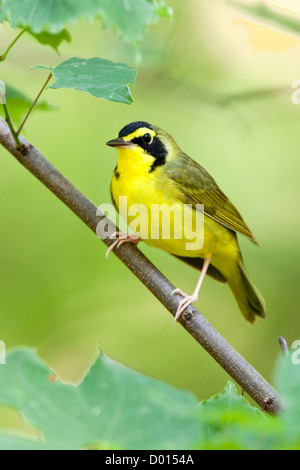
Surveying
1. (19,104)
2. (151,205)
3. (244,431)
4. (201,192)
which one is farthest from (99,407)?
(201,192)

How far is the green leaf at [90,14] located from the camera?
1771 mm

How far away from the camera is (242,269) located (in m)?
4.13

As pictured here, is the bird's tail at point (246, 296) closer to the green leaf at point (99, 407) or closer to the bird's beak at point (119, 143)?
the bird's beak at point (119, 143)

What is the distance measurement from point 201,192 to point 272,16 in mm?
1111

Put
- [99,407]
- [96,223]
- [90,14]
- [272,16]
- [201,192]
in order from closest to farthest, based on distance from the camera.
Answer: [99,407]
[90,14]
[96,223]
[272,16]
[201,192]

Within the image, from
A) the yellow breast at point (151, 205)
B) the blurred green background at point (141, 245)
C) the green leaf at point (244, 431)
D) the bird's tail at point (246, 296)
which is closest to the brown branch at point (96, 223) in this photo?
the yellow breast at point (151, 205)

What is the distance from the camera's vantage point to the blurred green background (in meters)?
4.90

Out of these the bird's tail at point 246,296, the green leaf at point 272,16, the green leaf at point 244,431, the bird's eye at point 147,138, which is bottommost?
the green leaf at point 244,431

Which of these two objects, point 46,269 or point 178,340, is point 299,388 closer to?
point 46,269

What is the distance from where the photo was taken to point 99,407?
120 cm

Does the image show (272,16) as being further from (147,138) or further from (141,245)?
(141,245)

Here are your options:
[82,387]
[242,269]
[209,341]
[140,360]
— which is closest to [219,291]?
[140,360]
